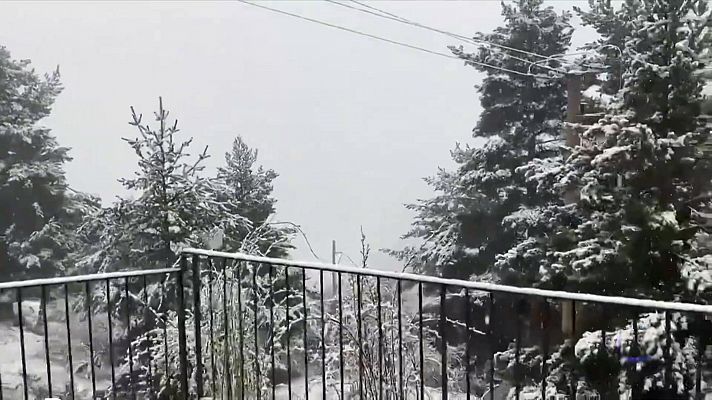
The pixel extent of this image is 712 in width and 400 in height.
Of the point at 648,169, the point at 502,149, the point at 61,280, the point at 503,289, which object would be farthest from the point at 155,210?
the point at 503,289

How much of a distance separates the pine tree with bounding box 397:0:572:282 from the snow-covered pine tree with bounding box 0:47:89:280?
581 centimetres

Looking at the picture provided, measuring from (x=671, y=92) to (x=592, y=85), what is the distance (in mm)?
1403

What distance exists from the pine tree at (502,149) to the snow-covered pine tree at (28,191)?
5.81 metres

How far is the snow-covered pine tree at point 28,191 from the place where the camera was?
10008mm

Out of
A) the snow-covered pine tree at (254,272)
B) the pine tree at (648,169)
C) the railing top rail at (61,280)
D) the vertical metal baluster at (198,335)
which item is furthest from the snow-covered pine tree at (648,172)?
the railing top rail at (61,280)

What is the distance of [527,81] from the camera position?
32.3 feet

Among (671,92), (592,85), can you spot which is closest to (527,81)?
(592,85)

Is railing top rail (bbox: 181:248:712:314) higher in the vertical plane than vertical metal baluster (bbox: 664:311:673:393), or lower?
higher

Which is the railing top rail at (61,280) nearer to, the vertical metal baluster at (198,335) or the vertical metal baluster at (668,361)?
the vertical metal baluster at (198,335)

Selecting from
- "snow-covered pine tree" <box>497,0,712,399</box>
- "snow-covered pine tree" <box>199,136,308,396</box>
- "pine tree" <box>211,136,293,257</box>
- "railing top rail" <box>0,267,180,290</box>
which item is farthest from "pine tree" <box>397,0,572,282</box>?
"railing top rail" <box>0,267,180,290</box>

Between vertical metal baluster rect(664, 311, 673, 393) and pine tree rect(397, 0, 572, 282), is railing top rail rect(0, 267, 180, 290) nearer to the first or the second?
vertical metal baluster rect(664, 311, 673, 393)

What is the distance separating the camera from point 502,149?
993 cm

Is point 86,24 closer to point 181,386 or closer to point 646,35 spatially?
point 646,35

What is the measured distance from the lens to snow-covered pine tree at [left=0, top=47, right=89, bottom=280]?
10008 mm
